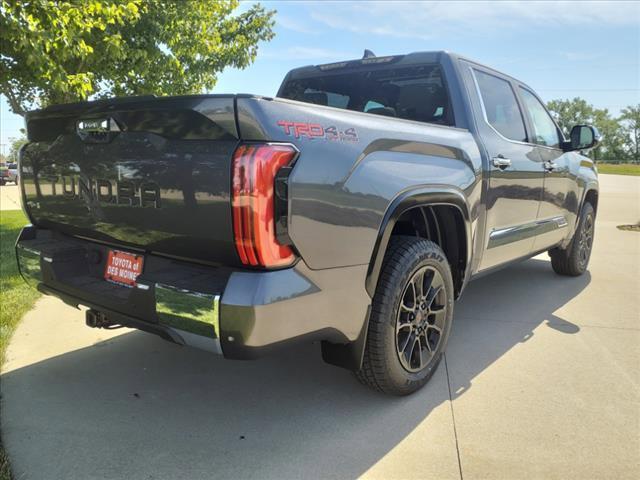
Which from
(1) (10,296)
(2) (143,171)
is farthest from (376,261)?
(1) (10,296)

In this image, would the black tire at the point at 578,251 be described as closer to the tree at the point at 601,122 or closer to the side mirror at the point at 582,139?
the side mirror at the point at 582,139

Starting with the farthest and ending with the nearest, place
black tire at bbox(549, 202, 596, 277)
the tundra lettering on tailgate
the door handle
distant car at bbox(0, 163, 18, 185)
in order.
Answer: distant car at bbox(0, 163, 18, 185) → black tire at bbox(549, 202, 596, 277) → the door handle → the tundra lettering on tailgate

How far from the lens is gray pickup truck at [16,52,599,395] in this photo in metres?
1.89

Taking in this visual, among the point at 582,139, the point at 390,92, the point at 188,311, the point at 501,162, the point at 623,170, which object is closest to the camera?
the point at 188,311

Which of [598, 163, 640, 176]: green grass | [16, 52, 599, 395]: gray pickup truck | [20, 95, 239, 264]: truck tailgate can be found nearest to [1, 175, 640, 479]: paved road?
[16, 52, 599, 395]: gray pickup truck

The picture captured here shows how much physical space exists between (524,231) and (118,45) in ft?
16.9

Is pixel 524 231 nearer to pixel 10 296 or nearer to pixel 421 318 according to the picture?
pixel 421 318

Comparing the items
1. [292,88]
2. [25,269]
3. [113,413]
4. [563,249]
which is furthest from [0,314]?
[563,249]

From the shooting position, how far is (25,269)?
2.82m

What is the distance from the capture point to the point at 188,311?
77.5 inches

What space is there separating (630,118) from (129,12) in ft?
369

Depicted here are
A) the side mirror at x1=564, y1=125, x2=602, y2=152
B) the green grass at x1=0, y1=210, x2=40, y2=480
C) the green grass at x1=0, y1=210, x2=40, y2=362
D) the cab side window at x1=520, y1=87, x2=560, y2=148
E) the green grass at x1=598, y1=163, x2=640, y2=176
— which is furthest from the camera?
the green grass at x1=598, y1=163, x2=640, y2=176

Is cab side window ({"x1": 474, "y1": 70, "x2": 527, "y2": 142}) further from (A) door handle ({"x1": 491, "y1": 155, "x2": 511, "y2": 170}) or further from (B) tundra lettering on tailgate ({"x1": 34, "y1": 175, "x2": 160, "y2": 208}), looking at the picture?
(B) tundra lettering on tailgate ({"x1": 34, "y1": 175, "x2": 160, "y2": 208})

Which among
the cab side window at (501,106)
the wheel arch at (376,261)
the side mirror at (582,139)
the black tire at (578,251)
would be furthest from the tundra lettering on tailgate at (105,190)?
the black tire at (578,251)
